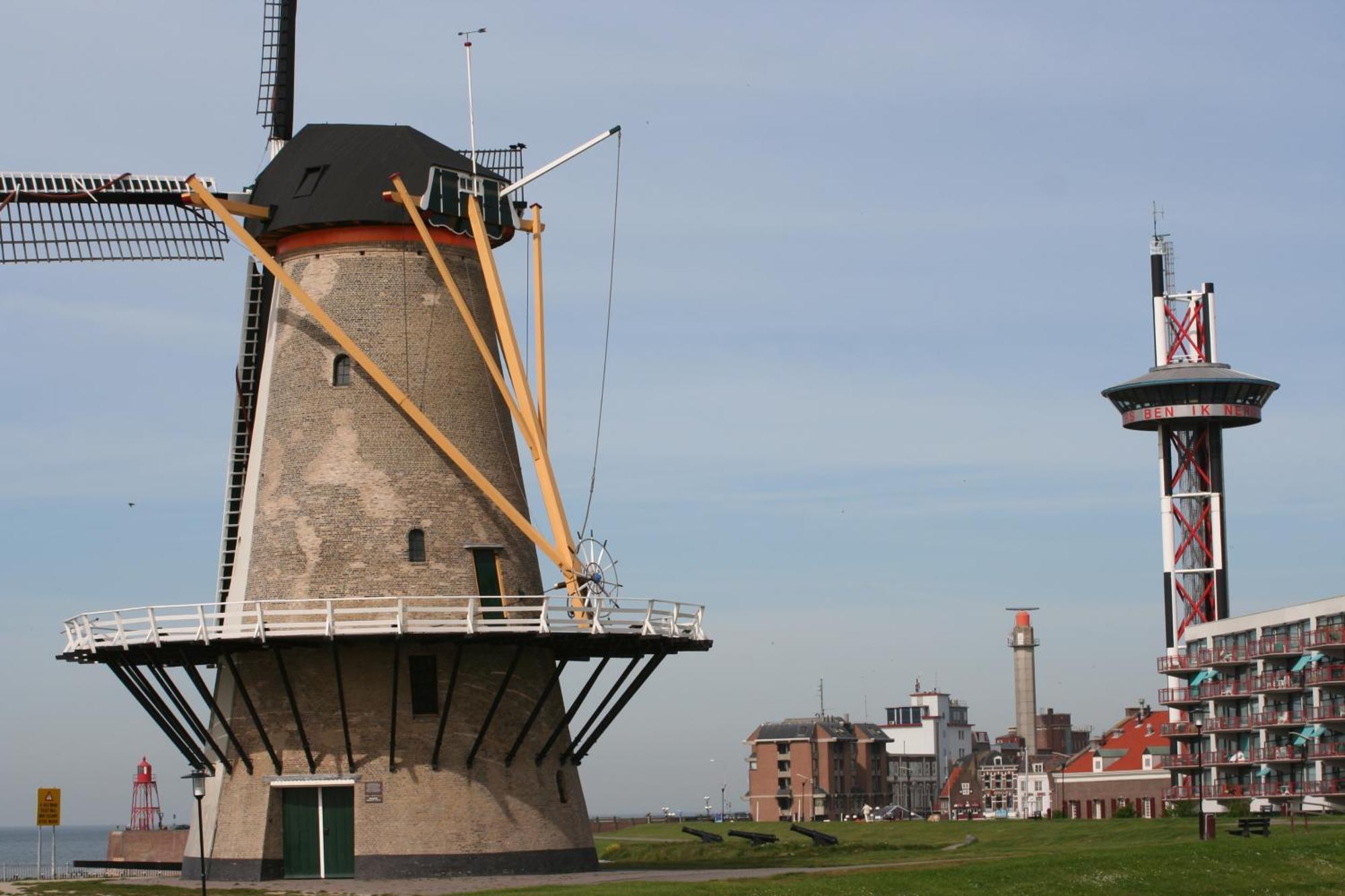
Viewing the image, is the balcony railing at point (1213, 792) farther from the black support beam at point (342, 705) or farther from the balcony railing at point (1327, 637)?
the black support beam at point (342, 705)

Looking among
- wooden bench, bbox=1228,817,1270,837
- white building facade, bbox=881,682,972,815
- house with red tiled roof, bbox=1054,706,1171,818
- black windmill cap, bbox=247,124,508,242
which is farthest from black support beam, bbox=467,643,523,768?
white building facade, bbox=881,682,972,815

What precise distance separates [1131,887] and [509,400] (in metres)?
16.7

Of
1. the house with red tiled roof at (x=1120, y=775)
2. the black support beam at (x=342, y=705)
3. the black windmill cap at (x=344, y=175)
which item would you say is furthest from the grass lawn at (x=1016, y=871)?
the house with red tiled roof at (x=1120, y=775)

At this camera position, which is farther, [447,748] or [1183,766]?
[1183,766]

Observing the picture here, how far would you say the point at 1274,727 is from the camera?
89.2m

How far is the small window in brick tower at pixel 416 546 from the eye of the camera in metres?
40.4

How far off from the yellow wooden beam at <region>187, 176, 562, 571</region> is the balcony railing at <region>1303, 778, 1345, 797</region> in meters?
54.7

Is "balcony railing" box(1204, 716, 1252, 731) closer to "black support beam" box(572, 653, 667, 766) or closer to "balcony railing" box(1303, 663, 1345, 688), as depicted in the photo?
"balcony railing" box(1303, 663, 1345, 688)

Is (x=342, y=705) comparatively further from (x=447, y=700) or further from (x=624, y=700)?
(x=624, y=700)

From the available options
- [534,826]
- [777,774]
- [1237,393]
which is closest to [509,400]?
[534,826]

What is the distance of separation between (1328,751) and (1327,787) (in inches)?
62.4

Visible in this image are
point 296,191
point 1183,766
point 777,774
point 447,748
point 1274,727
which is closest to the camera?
point 447,748

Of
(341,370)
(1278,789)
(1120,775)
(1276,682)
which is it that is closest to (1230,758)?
(1278,789)

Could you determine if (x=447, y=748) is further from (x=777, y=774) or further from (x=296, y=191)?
(x=777, y=774)
